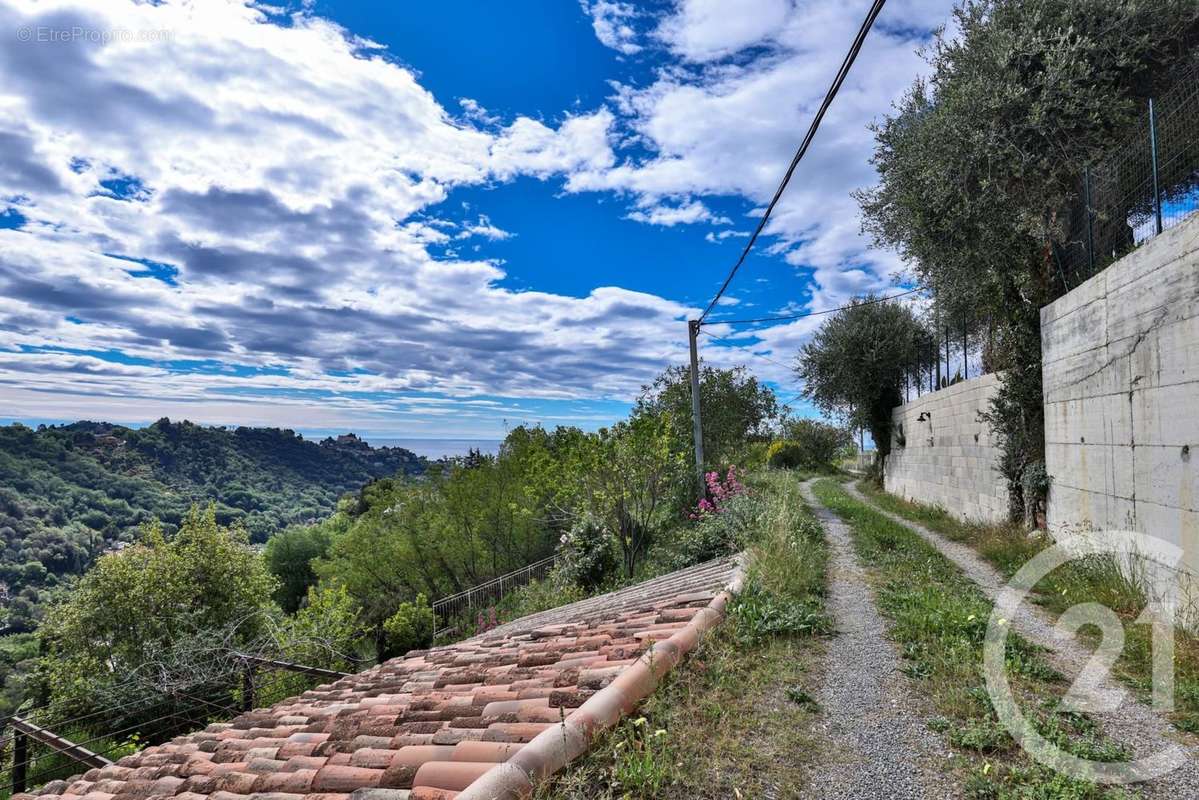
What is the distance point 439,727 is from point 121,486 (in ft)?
300

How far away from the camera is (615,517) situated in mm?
12188

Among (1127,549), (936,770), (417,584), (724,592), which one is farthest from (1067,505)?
(417,584)

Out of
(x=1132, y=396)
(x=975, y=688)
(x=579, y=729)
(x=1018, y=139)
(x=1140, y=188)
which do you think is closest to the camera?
(x=579, y=729)

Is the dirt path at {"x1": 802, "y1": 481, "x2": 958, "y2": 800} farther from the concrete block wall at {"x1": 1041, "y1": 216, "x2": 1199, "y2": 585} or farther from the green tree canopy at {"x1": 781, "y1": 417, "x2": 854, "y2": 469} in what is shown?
the green tree canopy at {"x1": 781, "y1": 417, "x2": 854, "y2": 469}

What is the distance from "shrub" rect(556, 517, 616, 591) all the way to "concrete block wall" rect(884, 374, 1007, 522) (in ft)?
23.8

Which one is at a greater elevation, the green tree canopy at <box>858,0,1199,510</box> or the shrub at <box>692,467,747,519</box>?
the green tree canopy at <box>858,0,1199,510</box>

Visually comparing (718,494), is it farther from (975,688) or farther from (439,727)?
(439,727)

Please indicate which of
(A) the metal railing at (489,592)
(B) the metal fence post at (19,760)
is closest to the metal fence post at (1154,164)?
(B) the metal fence post at (19,760)

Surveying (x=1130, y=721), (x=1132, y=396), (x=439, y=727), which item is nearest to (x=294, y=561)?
(x=439, y=727)

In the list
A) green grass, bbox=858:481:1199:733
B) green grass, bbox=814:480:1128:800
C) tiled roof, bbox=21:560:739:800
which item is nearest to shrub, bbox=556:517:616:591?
tiled roof, bbox=21:560:739:800

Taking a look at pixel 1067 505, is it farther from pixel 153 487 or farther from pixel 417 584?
pixel 153 487

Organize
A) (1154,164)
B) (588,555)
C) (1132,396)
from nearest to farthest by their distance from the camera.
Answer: (1132,396) → (1154,164) → (588,555)

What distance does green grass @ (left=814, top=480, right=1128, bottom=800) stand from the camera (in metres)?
2.30

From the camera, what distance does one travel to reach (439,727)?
9.53ft
